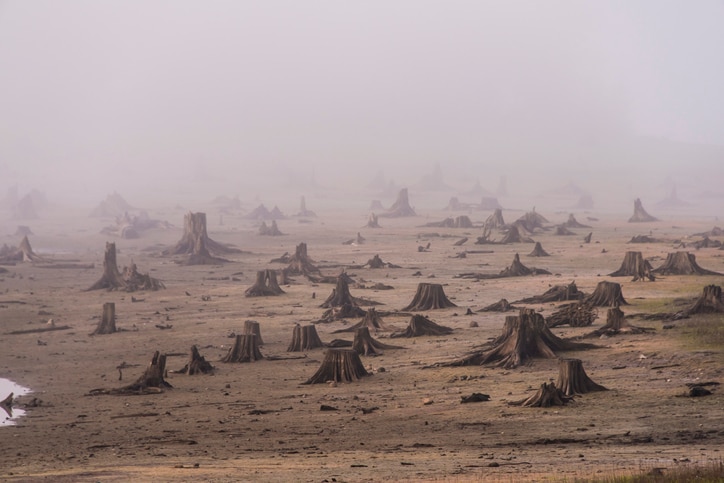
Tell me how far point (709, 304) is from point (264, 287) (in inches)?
669

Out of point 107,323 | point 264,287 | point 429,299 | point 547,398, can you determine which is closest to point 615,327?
point 547,398

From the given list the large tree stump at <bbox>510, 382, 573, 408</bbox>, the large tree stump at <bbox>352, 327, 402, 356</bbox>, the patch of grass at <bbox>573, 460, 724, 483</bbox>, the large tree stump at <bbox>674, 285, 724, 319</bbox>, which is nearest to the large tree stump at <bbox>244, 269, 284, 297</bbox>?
the large tree stump at <bbox>352, 327, 402, 356</bbox>

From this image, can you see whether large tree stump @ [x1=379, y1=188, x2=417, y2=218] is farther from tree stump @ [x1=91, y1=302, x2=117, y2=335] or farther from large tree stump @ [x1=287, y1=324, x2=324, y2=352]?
large tree stump @ [x1=287, y1=324, x2=324, y2=352]

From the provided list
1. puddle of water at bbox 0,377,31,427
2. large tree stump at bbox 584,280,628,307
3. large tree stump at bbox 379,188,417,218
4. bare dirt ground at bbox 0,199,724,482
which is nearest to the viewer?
bare dirt ground at bbox 0,199,724,482

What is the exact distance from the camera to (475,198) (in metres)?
112

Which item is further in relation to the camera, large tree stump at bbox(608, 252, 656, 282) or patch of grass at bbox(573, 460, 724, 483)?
large tree stump at bbox(608, 252, 656, 282)

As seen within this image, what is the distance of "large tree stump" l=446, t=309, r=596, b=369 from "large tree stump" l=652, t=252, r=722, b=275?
15149 millimetres

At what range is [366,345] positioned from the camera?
26234 millimetres

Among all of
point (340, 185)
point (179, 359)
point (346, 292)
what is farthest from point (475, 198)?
point (179, 359)

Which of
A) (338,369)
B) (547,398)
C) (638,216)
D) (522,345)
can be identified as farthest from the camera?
(638,216)

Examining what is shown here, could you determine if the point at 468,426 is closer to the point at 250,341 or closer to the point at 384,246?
the point at 250,341

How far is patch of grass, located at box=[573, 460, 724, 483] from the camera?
11.9m

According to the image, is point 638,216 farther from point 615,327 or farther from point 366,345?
point 366,345

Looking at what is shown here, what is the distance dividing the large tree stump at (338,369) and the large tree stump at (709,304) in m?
8.09
